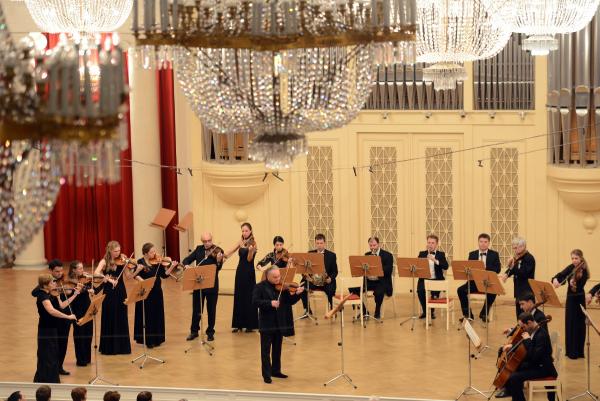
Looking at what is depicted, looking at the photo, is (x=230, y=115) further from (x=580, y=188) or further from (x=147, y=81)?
(x=147, y=81)

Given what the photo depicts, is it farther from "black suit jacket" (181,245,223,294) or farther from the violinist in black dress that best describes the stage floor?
"black suit jacket" (181,245,223,294)

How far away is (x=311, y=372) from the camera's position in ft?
38.8

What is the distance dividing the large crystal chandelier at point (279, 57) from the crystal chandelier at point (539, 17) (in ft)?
8.81

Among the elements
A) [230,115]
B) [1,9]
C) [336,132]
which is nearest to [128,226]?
[336,132]

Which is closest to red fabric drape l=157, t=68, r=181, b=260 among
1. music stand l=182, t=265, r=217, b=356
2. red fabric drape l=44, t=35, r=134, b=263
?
red fabric drape l=44, t=35, r=134, b=263

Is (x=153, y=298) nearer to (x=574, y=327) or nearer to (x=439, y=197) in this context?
(x=439, y=197)

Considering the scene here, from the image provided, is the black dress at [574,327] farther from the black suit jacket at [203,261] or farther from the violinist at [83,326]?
the violinist at [83,326]

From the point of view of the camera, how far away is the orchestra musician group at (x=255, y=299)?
11166mm

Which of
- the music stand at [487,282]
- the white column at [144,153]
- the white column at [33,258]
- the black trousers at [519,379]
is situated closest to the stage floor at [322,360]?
the black trousers at [519,379]

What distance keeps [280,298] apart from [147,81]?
5438 mm

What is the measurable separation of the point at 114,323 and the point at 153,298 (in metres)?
0.55

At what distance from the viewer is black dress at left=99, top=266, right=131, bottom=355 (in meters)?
12.7

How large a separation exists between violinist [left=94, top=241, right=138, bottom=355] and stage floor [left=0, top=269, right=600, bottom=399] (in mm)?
144

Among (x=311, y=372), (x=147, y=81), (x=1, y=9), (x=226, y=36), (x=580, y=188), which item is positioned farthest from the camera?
(x=147, y=81)
